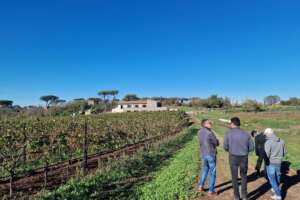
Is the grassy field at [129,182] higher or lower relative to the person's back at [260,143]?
lower

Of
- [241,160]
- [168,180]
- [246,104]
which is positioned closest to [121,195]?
[168,180]

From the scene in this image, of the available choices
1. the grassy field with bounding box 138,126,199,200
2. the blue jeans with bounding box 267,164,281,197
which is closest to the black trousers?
the blue jeans with bounding box 267,164,281,197

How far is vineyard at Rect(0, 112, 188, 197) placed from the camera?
6.74 meters

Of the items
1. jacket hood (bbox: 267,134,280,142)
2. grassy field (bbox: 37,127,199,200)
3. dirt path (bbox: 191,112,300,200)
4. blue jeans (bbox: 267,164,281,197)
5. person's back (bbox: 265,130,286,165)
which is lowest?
dirt path (bbox: 191,112,300,200)

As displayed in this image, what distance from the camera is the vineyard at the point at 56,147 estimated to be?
674 centimetres

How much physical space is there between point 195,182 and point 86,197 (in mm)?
3112

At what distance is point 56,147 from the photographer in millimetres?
10328

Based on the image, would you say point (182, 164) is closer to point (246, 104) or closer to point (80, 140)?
point (80, 140)

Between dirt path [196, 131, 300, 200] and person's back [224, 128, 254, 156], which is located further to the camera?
dirt path [196, 131, 300, 200]

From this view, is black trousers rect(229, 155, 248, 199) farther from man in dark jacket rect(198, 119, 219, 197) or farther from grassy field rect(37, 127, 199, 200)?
grassy field rect(37, 127, 199, 200)

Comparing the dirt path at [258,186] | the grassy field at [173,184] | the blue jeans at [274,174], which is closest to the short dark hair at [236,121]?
the blue jeans at [274,174]

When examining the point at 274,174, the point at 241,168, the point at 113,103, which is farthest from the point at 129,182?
the point at 113,103

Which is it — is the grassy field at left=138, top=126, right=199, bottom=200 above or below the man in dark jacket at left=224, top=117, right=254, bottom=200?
below

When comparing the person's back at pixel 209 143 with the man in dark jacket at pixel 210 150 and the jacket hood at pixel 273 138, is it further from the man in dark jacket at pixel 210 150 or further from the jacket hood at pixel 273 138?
the jacket hood at pixel 273 138
